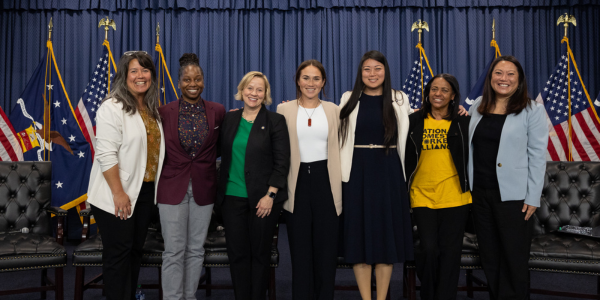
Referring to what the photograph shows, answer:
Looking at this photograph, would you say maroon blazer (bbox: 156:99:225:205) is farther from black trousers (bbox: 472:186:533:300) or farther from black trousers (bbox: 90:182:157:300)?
black trousers (bbox: 472:186:533:300)

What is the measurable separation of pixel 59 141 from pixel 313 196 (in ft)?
11.5

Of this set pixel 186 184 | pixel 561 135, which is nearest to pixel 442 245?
pixel 186 184

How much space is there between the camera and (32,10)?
598cm

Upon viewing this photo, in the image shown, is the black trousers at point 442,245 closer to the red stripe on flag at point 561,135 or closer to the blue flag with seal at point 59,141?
the red stripe on flag at point 561,135

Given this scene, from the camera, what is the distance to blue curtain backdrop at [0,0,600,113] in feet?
19.6

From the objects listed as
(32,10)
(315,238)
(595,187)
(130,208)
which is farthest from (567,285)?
(32,10)

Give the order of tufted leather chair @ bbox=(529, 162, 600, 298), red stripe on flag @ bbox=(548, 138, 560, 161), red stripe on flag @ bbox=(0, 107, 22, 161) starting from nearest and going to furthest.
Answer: tufted leather chair @ bbox=(529, 162, 600, 298) → red stripe on flag @ bbox=(0, 107, 22, 161) → red stripe on flag @ bbox=(548, 138, 560, 161)

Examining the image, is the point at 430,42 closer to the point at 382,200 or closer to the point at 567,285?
the point at 567,285

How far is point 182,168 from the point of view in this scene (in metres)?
2.36

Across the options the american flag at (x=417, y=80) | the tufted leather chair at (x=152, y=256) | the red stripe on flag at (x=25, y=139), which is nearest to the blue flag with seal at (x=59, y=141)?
the red stripe on flag at (x=25, y=139)

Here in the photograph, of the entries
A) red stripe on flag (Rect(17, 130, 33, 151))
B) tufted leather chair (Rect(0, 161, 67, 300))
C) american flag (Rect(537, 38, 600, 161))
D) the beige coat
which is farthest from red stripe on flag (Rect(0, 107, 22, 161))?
american flag (Rect(537, 38, 600, 161))

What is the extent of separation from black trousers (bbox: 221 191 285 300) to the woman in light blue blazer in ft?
4.10

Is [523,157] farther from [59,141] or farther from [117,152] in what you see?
[59,141]

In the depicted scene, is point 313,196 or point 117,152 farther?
point 313,196
